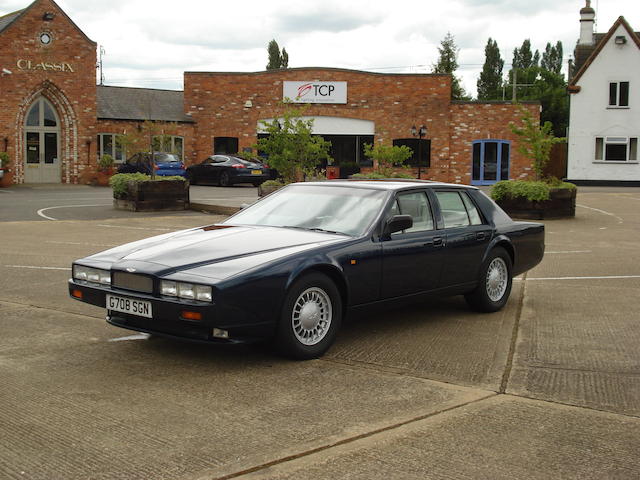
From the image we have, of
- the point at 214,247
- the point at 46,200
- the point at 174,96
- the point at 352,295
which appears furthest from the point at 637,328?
the point at 174,96

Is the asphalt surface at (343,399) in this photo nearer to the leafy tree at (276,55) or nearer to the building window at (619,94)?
the building window at (619,94)

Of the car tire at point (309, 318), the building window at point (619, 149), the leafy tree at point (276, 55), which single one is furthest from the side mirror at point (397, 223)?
the leafy tree at point (276, 55)

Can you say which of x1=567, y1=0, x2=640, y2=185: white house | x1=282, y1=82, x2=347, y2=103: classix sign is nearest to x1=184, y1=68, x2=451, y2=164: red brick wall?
x1=282, y1=82, x2=347, y2=103: classix sign

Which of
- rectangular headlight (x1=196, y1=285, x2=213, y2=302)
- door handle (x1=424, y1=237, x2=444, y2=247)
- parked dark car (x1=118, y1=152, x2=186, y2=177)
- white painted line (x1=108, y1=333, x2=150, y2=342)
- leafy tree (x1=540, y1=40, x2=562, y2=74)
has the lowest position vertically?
white painted line (x1=108, y1=333, x2=150, y2=342)

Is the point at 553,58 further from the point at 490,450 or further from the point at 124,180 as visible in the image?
the point at 490,450

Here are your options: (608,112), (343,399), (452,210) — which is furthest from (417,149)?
(343,399)

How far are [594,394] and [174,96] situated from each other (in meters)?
38.9

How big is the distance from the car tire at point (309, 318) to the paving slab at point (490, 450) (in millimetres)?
1362

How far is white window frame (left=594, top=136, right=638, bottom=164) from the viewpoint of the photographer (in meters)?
40.3

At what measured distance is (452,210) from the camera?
23.2 feet

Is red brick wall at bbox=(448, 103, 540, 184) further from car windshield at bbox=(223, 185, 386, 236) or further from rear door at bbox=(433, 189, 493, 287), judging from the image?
car windshield at bbox=(223, 185, 386, 236)

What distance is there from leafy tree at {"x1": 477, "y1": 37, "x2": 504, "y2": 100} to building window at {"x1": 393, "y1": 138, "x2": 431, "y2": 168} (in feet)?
156

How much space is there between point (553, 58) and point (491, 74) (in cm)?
2185

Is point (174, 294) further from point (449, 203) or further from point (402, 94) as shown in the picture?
point (402, 94)
